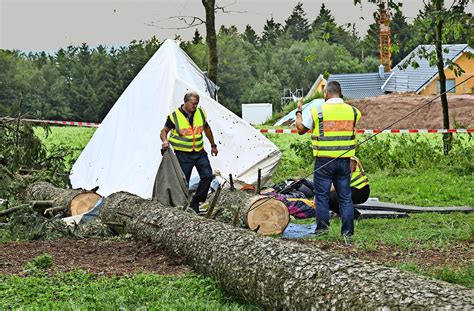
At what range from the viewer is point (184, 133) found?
510 inches

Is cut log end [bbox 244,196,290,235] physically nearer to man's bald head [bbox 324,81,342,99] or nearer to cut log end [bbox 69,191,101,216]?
man's bald head [bbox 324,81,342,99]

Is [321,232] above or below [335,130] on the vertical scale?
below

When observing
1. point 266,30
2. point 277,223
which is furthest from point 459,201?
point 266,30

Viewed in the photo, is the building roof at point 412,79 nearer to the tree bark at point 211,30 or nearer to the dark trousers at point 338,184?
the tree bark at point 211,30

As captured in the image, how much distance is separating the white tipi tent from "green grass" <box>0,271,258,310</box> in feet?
22.9

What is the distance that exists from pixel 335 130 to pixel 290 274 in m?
4.23

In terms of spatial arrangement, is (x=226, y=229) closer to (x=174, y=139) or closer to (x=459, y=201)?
(x=174, y=139)

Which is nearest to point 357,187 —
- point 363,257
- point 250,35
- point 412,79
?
point 363,257

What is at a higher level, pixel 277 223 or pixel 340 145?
pixel 340 145

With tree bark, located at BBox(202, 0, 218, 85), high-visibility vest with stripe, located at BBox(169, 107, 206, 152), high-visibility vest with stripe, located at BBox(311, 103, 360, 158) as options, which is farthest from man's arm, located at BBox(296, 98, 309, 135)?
tree bark, located at BBox(202, 0, 218, 85)

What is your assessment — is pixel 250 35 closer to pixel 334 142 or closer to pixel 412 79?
pixel 412 79

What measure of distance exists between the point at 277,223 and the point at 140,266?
2.61 m

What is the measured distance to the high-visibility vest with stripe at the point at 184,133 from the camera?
42.5 ft

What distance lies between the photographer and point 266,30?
441 feet
